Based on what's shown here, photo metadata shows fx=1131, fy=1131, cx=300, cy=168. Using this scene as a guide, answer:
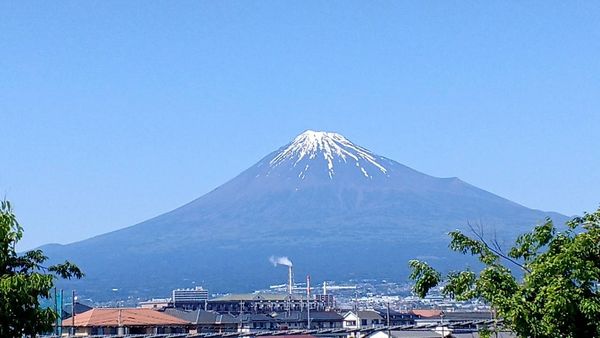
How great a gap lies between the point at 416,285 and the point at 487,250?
767mm

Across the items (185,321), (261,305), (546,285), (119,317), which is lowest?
(546,285)

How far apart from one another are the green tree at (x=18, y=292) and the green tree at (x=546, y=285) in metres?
3.59

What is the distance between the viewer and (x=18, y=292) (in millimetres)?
8500

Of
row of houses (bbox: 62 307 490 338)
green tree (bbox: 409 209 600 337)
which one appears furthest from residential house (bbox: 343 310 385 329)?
green tree (bbox: 409 209 600 337)

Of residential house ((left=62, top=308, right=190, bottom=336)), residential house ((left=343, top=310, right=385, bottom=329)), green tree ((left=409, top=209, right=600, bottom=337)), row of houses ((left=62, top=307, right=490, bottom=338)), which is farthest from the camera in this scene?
residential house ((left=343, top=310, right=385, bottom=329))

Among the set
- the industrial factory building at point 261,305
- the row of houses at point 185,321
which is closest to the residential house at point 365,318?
the row of houses at point 185,321

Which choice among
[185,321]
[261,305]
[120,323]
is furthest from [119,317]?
[261,305]

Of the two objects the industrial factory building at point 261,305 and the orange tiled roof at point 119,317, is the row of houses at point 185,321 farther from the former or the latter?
the industrial factory building at point 261,305

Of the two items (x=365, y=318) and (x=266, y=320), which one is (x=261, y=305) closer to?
(x=365, y=318)

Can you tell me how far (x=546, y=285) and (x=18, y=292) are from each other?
4371 mm

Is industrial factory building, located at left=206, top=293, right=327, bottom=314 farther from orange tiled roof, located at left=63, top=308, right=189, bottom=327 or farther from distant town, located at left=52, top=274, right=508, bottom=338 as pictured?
orange tiled roof, located at left=63, top=308, right=189, bottom=327

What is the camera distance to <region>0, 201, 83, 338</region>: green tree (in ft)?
27.9

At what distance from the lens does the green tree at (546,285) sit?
376 inches

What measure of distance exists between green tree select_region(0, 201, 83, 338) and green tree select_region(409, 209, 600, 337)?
3.59m
